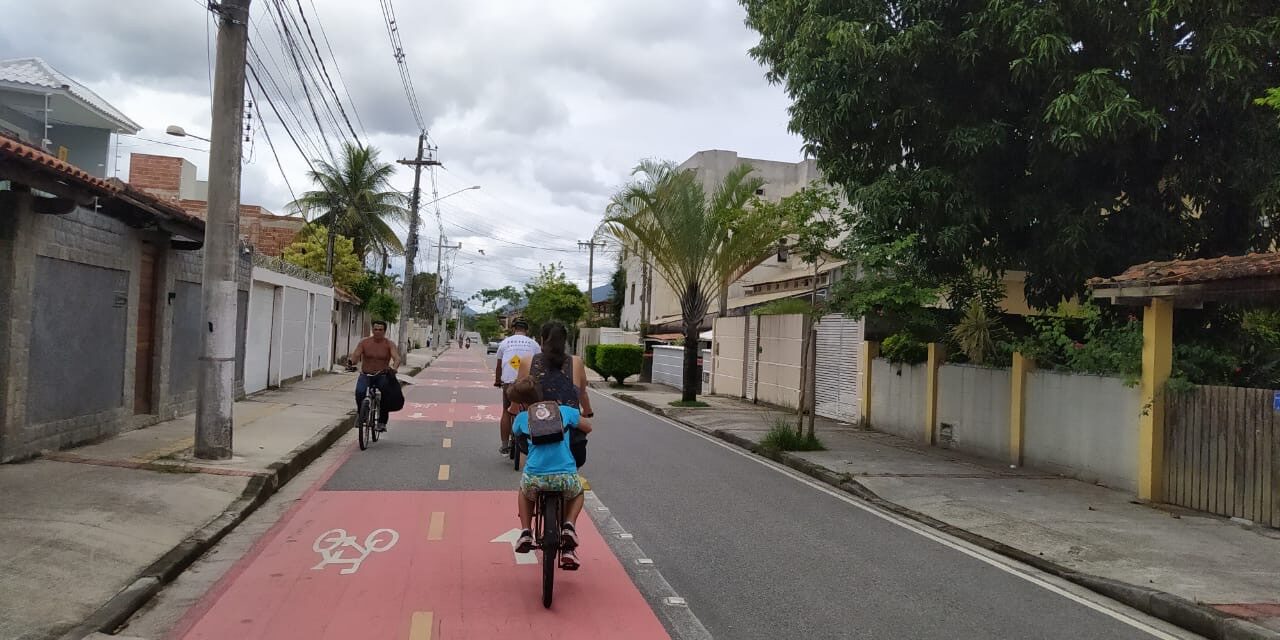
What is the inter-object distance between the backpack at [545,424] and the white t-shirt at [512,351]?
5383 millimetres

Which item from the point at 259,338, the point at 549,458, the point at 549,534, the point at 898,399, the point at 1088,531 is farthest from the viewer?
the point at 259,338

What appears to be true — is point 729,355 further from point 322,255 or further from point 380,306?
point 322,255

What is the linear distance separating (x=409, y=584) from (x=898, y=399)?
41.3 ft

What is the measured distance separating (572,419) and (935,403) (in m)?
11.0

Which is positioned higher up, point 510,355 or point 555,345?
point 555,345

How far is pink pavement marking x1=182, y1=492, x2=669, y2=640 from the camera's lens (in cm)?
514

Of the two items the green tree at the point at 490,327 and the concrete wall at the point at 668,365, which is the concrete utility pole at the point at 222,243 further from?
the green tree at the point at 490,327

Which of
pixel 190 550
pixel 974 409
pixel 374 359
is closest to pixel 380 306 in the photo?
pixel 374 359

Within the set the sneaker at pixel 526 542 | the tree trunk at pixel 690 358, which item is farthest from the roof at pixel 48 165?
the tree trunk at pixel 690 358

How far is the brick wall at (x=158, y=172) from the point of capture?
32.6 meters

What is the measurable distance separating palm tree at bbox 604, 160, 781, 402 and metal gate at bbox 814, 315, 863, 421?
2.84 metres

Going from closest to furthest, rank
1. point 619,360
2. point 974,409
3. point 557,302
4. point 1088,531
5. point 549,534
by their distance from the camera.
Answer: point 549,534 → point 1088,531 → point 974,409 → point 619,360 → point 557,302

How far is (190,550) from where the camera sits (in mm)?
6668

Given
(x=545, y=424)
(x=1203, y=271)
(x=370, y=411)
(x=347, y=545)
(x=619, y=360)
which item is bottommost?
(x=347, y=545)
